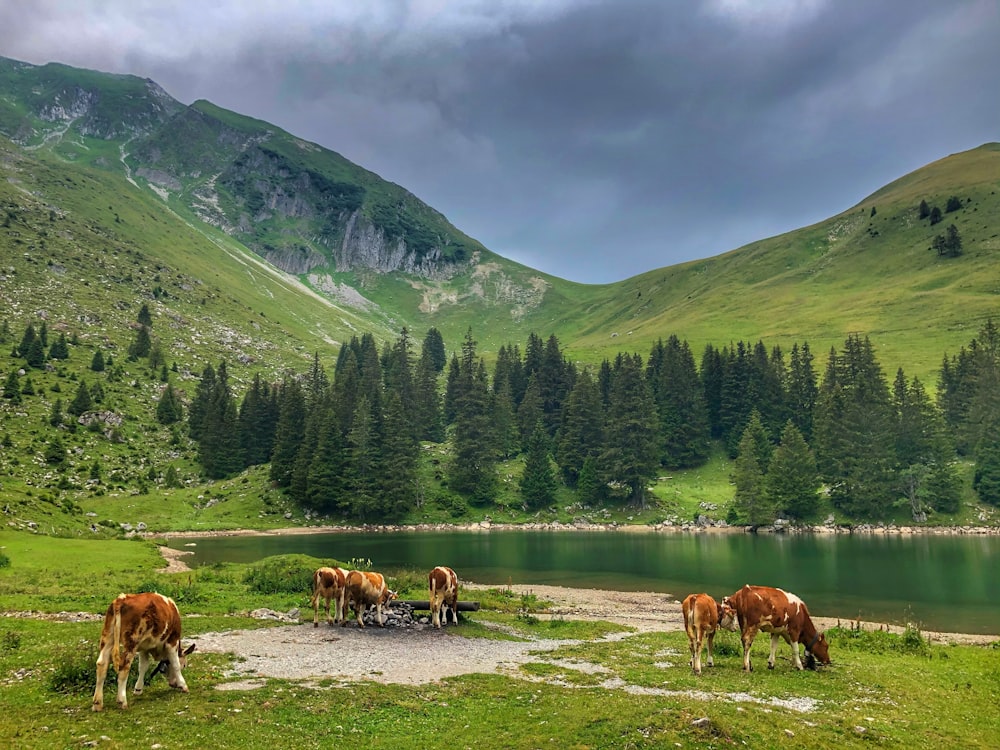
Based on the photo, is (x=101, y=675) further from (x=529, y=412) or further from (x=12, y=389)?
(x=529, y=412)

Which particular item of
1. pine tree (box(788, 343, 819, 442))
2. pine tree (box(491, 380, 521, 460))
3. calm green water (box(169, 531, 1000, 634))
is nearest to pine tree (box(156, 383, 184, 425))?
calm green water (box(169, 531, 1000, 634))

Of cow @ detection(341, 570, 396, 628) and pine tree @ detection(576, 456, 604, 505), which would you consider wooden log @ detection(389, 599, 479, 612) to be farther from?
pine tree @ detection(576, 456, 604, 505)

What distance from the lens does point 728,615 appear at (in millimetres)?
20250

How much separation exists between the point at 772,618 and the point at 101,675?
19.3 m

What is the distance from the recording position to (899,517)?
8944 cm

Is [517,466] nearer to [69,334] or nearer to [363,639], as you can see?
[363,639]

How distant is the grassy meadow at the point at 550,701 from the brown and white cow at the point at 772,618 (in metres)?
0.72

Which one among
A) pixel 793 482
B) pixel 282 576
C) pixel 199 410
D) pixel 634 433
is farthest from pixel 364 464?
pixel 793 482

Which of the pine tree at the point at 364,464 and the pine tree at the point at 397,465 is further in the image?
the pine tree at the point at 397,465

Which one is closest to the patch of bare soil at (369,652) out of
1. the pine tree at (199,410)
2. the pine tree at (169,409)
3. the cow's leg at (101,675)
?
the cow's leg at (101,675)

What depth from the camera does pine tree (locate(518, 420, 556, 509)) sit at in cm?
10388

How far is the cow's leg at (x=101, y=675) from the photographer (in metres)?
12.6

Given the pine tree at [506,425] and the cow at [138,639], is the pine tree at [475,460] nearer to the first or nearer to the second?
the pine tree at [506,425]

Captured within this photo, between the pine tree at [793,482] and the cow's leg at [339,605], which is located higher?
the pine tree at [793,482]
